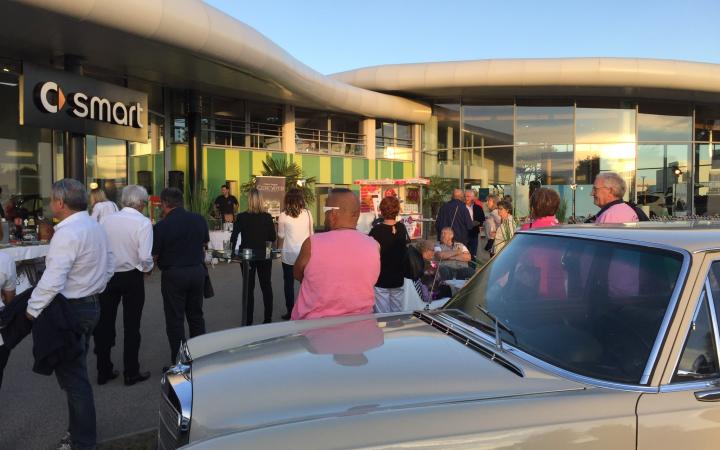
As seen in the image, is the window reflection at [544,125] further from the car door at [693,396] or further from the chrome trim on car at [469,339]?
the car door at [693,396]

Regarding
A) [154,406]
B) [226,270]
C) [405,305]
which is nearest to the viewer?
[154,406]

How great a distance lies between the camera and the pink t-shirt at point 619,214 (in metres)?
4.63

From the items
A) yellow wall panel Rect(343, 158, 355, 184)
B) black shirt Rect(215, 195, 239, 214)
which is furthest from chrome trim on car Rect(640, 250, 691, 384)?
yellow wall panel Rect(343, 158, 355, 184)

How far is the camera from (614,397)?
1.85m

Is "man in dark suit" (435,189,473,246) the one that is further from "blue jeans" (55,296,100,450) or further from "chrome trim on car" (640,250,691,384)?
"chrome trim on car" (640,250,691,384)

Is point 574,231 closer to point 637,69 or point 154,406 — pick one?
point 154,406

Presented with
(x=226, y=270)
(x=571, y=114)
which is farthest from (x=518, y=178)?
(x=226, y=270)

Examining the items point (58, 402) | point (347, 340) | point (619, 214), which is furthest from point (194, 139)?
point (347, 340)

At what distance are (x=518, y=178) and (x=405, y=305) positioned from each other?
1855 cm

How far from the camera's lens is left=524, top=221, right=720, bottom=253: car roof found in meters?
2.24

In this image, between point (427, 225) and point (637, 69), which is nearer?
point (637, 69)

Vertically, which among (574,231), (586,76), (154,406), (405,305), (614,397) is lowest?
(154,406)

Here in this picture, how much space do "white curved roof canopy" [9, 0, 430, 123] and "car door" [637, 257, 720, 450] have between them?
35.4 ft

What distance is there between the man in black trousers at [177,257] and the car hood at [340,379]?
2632 mm
